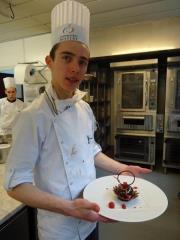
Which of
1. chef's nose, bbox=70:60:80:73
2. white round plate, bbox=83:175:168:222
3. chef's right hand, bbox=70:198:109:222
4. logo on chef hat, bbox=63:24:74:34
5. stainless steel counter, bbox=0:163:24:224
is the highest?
logo on chef hat, bbox=63:24:74:34

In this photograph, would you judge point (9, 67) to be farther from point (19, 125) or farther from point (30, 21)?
point (19, 125)

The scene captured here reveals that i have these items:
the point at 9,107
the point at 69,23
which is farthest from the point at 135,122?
the point at 69,23

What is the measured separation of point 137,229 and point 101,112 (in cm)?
244

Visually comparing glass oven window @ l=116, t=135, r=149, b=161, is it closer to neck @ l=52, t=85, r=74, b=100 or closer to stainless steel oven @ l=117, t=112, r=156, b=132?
stainless steel oven @ l=117, t=112, r=156, b=132

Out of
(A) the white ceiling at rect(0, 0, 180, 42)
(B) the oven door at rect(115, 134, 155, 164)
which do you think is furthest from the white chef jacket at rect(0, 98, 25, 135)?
(B) the oven door at rect(115, 134, 155, 164)

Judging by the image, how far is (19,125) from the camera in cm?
63

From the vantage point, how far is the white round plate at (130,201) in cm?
68

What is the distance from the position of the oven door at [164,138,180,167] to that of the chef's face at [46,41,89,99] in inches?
110

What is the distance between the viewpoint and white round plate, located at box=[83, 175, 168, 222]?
2.23 ft

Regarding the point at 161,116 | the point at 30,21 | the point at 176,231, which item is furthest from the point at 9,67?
the point at 176,231

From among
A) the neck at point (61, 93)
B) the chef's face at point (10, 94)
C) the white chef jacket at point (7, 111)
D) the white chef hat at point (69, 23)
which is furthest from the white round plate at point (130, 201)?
the chef's face at point (10, 94)

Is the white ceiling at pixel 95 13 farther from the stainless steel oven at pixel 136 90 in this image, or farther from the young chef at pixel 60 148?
the young chef at pixel 60 148

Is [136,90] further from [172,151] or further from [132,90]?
[172,151]

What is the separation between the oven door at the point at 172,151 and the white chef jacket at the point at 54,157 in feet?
8.61
